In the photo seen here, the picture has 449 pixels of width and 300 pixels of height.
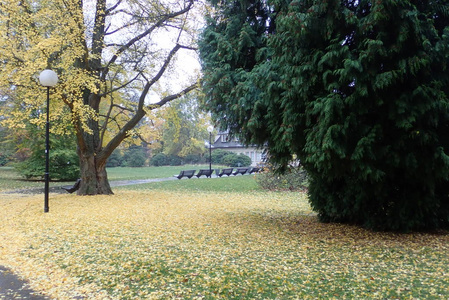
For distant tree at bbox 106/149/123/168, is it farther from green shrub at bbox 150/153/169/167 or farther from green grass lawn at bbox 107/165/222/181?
green grass lawn at bbox 107/165/222/181

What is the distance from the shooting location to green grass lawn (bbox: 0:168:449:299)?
4.07 m

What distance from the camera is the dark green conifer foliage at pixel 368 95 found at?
16.8 ft

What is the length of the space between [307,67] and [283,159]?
7.01 ft

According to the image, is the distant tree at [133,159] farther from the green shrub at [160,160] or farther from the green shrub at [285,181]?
the green shrub at [285,181]

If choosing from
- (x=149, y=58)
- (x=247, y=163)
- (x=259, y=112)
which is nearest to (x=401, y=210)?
(x=259, y=112)

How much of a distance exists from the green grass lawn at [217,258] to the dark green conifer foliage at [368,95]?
122 centimetres

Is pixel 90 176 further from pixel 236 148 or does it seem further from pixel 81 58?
pixel 236 148

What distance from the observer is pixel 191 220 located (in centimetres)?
889

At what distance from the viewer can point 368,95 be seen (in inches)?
209

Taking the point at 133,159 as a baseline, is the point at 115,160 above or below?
below

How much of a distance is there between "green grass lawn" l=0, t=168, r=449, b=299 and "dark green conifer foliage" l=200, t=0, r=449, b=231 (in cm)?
122

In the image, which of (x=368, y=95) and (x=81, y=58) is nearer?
(x=368, y=95)

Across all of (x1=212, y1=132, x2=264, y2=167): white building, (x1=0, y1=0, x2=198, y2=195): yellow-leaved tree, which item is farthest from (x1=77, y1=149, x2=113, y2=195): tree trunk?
(x1=212, y1=132, x2=264, y2=167): white building

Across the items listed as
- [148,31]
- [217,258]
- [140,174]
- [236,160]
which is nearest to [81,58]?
[148,31]
